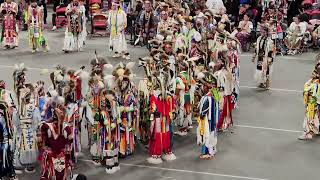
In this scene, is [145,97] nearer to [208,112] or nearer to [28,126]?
[208,112]

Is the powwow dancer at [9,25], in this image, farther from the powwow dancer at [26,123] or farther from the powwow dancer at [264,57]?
the powwow dancer at [26,123]

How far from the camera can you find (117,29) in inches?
655

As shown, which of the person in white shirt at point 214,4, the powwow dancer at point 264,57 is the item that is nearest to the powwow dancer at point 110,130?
the powwow dancer at point 264,57

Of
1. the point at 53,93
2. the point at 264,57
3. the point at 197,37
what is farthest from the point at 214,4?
the point at 53,93

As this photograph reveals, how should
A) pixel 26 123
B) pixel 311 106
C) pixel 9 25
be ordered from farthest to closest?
1. pixel 9 25
2. pixel 311 106
3. pixel 26 123

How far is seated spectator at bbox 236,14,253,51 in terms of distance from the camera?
18.1 meters

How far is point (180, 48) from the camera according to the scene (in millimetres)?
12992

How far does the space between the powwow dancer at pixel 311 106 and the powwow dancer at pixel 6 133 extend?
524 cm

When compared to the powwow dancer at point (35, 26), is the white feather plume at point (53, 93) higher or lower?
lower

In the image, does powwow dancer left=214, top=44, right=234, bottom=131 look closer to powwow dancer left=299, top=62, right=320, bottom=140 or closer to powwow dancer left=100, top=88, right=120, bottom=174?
powwow dancer left=299, top=62, right=320, bottom=140

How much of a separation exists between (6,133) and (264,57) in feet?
22.6

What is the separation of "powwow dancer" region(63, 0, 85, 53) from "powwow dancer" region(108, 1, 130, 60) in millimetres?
1017

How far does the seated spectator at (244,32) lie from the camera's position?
18.1 m

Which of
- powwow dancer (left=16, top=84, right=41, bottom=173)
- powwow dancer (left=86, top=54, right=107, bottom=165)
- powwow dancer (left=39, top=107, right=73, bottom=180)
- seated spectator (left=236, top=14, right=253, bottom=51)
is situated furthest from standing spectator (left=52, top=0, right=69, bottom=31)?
powwow dancer (left=39, top=107, right=73, bottom=180)
